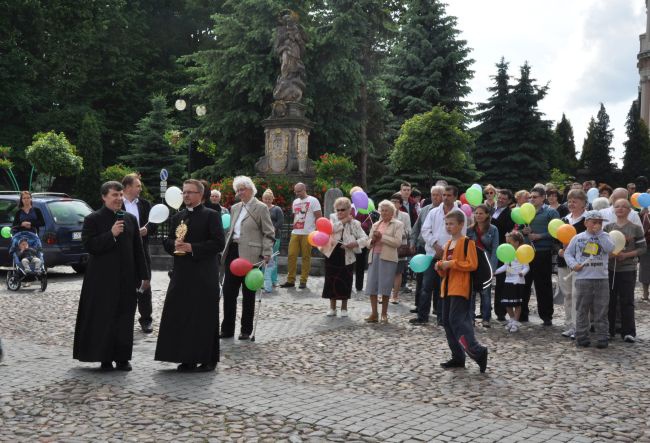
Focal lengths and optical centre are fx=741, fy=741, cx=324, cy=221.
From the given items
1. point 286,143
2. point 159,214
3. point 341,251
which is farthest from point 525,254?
point 286,143

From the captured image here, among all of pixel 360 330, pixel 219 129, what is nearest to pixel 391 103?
pixel 219 129

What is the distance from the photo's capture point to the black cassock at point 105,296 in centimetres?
732

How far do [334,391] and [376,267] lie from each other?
460 cm

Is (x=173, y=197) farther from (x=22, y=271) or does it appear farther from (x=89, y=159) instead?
(x=89, y=159)

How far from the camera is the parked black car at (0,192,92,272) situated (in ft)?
54.2

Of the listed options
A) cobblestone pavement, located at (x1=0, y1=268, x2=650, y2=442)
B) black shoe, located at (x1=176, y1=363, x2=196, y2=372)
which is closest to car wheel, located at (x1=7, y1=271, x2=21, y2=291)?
cobblestone pavement, located at (x1=0, y1=268, x2=650, y2=442)

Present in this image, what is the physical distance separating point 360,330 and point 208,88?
2591cm

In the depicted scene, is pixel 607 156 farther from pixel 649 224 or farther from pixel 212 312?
pixel 212 312

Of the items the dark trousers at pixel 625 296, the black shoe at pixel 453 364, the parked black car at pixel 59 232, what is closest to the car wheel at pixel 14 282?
the parked black car at pixel 59 232

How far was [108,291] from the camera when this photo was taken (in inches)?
291

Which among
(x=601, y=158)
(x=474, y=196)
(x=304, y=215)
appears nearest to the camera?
(x=474, y=196)

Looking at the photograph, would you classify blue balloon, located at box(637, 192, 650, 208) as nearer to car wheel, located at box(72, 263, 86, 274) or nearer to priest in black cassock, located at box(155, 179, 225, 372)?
priest in black cassock, located at box(155, 179, 225, 372)

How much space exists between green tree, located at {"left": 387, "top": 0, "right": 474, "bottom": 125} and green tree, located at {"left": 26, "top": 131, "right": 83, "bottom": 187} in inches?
606

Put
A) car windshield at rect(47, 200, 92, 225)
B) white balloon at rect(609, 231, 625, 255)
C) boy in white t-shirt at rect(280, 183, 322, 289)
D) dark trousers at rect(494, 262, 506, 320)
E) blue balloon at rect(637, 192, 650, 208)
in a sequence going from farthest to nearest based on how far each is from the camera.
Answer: car windshield at rect(47, 200, 92, 225)
boy in white t-shirt at rect(280, 183, 322, 289)
blue balloon at rect(637, 192, 650, 208)
dark trousers at rect(494, 262, 506, 320)
white balloon at rect(609, 231, 625, 255)
